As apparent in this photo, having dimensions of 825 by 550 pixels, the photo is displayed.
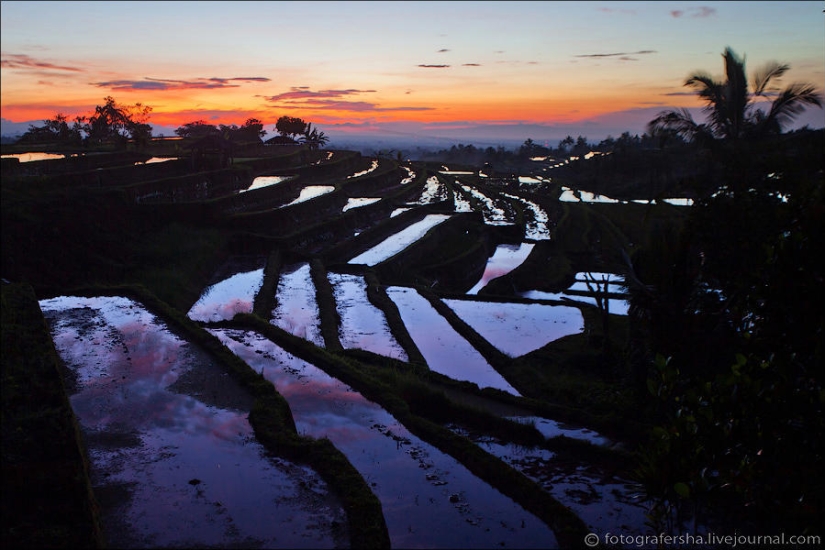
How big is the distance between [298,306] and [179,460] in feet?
28.6

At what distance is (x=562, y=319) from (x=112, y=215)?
1360 centimetres

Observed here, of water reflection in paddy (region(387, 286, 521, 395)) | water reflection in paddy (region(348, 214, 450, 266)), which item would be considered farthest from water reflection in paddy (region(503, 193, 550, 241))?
water reflection in paddy (region(387, 286, 521, 395))

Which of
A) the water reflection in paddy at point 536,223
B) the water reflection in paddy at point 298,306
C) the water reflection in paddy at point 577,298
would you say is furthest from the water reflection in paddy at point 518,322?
the water reflection in paddy at point 536,223

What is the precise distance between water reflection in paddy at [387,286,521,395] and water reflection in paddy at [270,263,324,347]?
87.3 inches

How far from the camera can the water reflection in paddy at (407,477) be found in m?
5.77

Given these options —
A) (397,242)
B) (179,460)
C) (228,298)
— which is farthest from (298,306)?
(397,242)

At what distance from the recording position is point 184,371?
930 centimetres

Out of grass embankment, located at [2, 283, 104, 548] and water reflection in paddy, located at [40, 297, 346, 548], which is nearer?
grass embankment, located at [2, 283, 104, 548]

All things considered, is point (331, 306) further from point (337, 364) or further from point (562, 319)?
point (562, 319)

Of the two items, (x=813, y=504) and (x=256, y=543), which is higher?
(x=813, y=504)

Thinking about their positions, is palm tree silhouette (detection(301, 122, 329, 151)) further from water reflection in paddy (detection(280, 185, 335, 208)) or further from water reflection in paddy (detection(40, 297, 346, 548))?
water reflection in paddy (detection(40, 297, 346, 548))

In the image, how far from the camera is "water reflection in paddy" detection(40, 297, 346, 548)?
5.43 m

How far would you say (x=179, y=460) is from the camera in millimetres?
6695

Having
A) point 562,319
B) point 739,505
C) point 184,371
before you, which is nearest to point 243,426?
point 184,371
